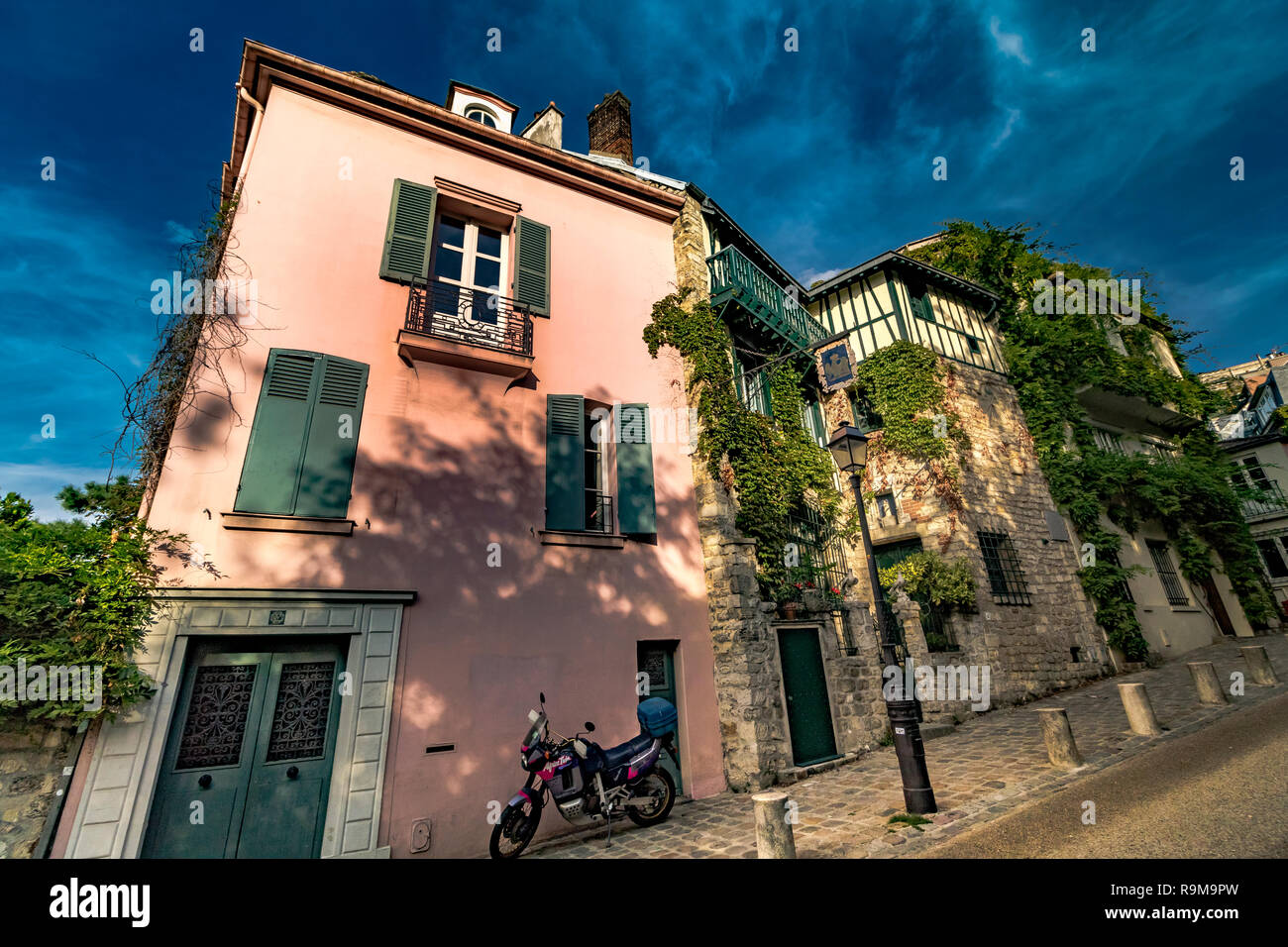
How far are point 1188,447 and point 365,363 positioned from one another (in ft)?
93.2

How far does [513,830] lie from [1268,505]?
33028 mm

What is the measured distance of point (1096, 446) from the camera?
1633cm

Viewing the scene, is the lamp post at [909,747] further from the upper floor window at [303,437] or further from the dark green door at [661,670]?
the upper floor window at [303,437]

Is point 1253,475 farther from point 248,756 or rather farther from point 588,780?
point 248,756

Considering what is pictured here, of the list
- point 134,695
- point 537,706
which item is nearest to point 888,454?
point 537,706

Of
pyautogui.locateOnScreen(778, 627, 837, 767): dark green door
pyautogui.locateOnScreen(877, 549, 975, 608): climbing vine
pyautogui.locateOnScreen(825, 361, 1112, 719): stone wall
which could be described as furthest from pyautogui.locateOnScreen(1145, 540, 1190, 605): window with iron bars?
pyautogui.locateOnScreen(778, 627, 837, 767): dark green door

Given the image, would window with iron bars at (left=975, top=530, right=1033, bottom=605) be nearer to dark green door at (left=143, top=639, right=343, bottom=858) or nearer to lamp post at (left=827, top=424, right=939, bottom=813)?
lamp post at (left=827, top=424, right=939, bottom=813)

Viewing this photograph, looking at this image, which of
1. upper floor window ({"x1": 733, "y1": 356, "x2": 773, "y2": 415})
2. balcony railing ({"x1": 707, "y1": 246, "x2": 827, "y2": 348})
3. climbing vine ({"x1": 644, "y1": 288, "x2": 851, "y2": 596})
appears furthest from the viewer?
upper floor window ({"x1": 733, "y1": 356, "x2": 773, "y2": 415})

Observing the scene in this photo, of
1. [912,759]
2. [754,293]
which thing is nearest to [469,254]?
[754,293]

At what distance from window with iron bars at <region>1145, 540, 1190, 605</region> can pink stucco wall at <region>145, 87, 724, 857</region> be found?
16.7 m

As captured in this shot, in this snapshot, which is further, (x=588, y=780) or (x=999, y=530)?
(x=999, y=530)

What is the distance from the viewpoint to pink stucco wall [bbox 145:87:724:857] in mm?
5371

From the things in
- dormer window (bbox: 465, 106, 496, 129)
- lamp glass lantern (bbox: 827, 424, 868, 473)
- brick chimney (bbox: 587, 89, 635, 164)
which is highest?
brick chimney (bbox: 587, 89, 635, 164)

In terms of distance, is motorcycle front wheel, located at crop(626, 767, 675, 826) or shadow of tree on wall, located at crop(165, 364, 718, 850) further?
motorcycle front wheel, located at crop(626, 767, 675, 826)
